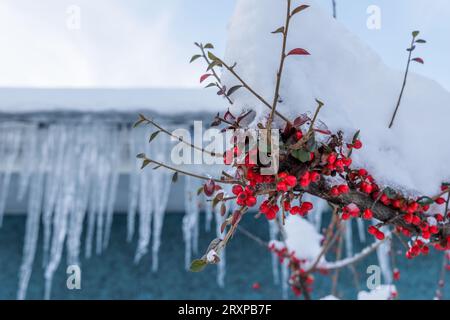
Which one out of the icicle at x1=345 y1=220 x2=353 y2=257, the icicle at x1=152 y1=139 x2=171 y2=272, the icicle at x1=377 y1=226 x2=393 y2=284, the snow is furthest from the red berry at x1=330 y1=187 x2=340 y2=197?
the icicle at x1=345 y1=220 x2=353 y2=257

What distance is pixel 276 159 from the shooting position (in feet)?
2.76

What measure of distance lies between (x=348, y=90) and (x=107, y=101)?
1843 mm

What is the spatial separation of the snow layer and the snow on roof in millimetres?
1507

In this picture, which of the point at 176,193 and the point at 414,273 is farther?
the point at 414,273

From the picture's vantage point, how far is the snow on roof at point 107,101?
2566mm

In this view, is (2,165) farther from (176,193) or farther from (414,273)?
(414,273)

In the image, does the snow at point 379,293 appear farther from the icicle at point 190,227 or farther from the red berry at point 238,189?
the red berry at point 238,189

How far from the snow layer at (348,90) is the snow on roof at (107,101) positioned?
4.94ft

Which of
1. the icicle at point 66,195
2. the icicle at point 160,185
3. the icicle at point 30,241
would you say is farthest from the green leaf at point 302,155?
the icicle at point 30,241

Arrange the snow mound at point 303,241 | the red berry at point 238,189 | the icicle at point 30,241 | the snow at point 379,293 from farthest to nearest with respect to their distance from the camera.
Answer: the icicle at point 30,241
the snow mound at point 303,241
the snow at point 379,293
the red berry at point 238,189

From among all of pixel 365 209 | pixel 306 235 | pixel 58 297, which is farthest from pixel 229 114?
pixel 58 297
